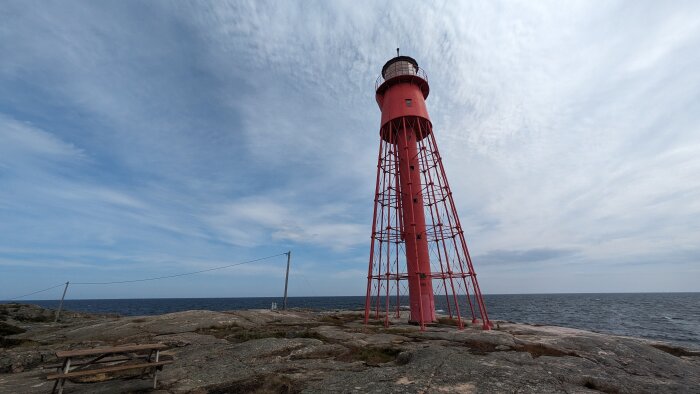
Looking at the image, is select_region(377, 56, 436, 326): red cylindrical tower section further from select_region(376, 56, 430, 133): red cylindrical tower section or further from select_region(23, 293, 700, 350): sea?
select_region(23, 293, 700, 350): sea

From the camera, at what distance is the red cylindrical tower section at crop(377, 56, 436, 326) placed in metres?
21.1

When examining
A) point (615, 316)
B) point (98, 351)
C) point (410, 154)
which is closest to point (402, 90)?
point (410, 154)

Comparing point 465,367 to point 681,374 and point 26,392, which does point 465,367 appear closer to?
point 681,374

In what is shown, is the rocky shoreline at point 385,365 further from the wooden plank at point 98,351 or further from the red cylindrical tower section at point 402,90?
the red cylindrical tower section at point 402,90

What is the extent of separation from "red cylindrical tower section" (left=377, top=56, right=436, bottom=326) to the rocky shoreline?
5.41 metres

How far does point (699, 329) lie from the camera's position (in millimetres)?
38844

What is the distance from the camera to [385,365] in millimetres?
10125

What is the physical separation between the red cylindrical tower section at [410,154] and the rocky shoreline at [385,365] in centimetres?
541

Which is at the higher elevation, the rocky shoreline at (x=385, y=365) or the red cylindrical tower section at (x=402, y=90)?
the red cylindrical tower section at (x=402, y=90)

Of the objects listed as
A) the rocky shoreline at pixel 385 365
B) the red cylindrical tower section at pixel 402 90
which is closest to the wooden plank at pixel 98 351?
the rocky shoreline at pixel 385 365

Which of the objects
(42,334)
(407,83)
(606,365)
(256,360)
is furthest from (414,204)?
(42,334)

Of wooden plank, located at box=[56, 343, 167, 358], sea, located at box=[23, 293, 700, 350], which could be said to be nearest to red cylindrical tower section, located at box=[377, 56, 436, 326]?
wooden plank, located at box=[56, 343, 167, 358]

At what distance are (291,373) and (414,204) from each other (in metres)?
15.0

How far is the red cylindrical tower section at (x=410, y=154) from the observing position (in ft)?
69.2
